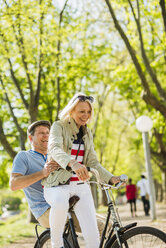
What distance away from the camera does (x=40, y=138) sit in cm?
396

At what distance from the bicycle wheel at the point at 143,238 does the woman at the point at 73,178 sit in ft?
1.17

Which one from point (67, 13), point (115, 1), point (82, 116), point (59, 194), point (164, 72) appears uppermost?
point (67, 13)

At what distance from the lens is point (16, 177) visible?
3496mm

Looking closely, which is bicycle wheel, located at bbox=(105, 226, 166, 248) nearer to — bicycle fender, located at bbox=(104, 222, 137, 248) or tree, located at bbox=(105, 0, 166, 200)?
bicycle fender, located at bbox=(104, 222, 137, 248)

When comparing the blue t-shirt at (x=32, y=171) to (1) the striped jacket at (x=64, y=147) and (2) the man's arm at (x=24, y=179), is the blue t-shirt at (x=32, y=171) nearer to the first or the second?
(2) the man's arm at (x=24, y=179)

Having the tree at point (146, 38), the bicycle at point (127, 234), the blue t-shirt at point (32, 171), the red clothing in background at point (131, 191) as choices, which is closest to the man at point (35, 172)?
the blue t-shirt at point (32, 171)

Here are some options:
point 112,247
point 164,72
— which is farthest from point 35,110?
point 112,247

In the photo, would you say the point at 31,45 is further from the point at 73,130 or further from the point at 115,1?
the point at 73,130

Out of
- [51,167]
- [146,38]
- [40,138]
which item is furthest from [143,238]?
[146,38]

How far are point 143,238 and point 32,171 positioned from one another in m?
1.40

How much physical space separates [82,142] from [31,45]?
10.1 meters

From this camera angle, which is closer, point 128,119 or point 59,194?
point 59,194

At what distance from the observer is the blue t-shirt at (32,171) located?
3635 mm

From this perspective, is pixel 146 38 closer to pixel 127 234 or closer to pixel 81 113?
pixel 81 113
